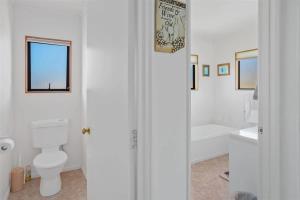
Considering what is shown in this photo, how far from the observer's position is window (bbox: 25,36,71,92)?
265 cm

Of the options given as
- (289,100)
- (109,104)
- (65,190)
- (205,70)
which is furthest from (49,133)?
(205,70)

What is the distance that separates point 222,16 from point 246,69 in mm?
1269

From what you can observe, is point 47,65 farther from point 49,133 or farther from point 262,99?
point 262,99

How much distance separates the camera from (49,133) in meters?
2.54

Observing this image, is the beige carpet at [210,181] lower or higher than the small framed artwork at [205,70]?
lower

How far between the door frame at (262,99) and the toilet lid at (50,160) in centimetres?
173

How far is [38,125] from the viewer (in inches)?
98.0

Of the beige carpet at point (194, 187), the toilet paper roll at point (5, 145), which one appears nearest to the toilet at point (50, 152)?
the beige carpet at point (194, 187)

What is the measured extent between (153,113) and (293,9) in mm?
847

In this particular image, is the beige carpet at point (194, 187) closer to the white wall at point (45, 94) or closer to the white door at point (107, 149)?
the white wall at point (45, 94)

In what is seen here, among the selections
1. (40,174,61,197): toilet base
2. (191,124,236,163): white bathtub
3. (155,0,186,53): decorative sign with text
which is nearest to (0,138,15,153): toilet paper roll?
(40,174,61,197): toilet base

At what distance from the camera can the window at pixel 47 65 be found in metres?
2.65

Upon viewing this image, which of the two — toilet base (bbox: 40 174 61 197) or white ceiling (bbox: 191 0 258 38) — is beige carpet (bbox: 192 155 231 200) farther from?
white ceiling (bbox: 191 0 258 38)

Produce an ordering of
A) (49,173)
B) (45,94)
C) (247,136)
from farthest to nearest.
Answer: (45,94) < (49,173) < (247,136)
